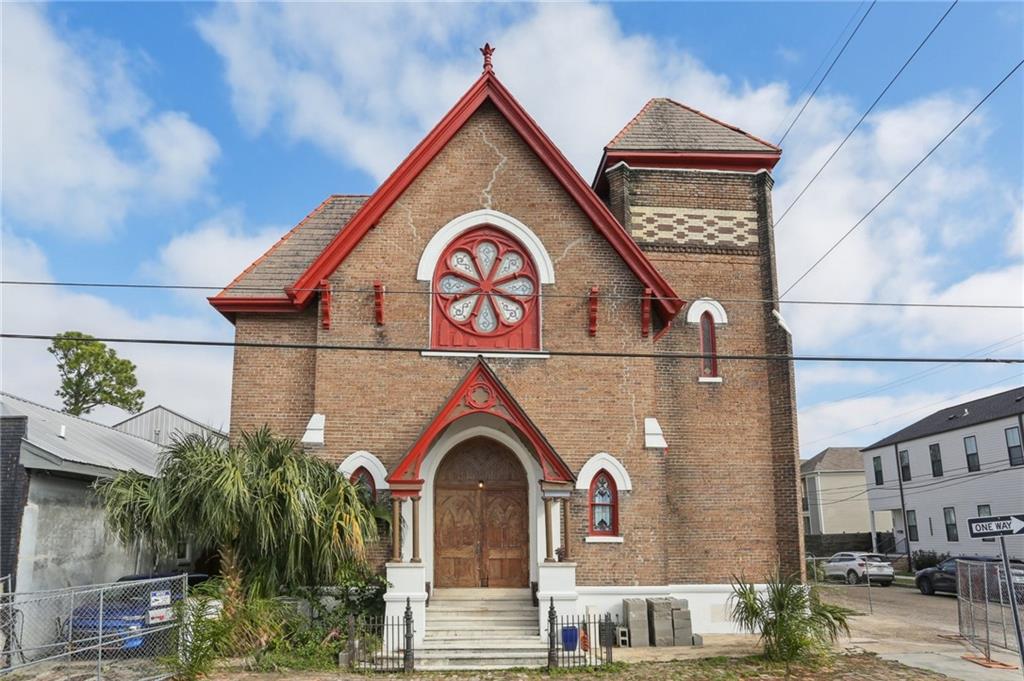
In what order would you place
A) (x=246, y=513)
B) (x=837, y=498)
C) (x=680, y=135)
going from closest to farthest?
(x=246, y=513) → (x=680, y=135) → (x=837, y=498)

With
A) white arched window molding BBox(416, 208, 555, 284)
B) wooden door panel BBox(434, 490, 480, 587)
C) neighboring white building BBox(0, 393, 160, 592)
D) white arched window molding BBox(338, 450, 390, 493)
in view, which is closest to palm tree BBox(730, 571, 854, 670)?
wooden door panel BBox(434, 490, 480, 587)

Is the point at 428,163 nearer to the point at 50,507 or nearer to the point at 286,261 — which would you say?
the point at 286,261

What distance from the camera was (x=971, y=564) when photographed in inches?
677

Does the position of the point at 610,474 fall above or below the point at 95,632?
above

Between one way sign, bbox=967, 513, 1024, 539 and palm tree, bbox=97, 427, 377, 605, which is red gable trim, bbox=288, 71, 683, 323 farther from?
one way sign, bbox=967, 513, 1024, 539

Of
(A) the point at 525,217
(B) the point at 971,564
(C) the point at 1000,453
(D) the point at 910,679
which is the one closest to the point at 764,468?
(B) the point at 971,564

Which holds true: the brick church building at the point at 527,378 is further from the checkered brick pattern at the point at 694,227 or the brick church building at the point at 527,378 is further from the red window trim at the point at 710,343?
the checkered brick pattern at the point at 694,227

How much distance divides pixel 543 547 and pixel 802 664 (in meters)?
5.05

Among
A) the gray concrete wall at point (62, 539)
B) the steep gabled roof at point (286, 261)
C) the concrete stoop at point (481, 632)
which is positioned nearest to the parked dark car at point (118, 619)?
the gray concrete wall at point (62, 539)

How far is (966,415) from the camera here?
40156mm

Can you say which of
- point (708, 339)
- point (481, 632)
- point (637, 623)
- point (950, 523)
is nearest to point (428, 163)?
point (708, 339)

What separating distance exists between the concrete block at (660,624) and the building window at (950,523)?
102ft

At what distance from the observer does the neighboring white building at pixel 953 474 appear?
36125 millimetres

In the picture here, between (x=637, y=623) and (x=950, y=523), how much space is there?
31.7m
